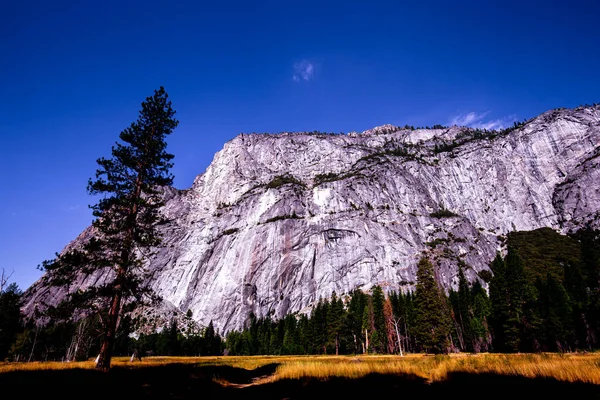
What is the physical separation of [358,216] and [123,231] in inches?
5280

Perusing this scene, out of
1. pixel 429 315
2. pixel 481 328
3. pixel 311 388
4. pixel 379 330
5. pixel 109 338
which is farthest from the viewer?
pixel 379 330

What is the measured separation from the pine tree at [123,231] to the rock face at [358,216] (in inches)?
4263

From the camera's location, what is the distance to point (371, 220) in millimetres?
143250

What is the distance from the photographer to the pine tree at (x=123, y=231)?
15.3 m

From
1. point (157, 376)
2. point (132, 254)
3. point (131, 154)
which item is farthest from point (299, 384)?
point (131, 154)

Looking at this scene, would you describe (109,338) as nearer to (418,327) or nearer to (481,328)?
(418,327)

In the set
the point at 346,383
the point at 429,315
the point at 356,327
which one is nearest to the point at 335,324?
the point at 356,327

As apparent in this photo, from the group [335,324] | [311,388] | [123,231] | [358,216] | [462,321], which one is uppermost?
[358,216]

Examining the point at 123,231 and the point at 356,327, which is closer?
the point at 123,231

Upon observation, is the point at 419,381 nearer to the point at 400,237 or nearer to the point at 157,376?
the point at 157,376

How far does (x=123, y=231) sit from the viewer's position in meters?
17.0

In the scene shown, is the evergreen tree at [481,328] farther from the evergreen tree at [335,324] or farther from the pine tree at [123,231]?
the pine tree at [123,231]

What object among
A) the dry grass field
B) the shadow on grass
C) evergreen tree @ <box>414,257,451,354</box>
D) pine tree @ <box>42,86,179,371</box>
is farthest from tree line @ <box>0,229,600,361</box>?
the shadow on grass

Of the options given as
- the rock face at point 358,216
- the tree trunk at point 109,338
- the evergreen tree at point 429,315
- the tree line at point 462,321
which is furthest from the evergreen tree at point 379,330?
the tree trunk at point 109,338
